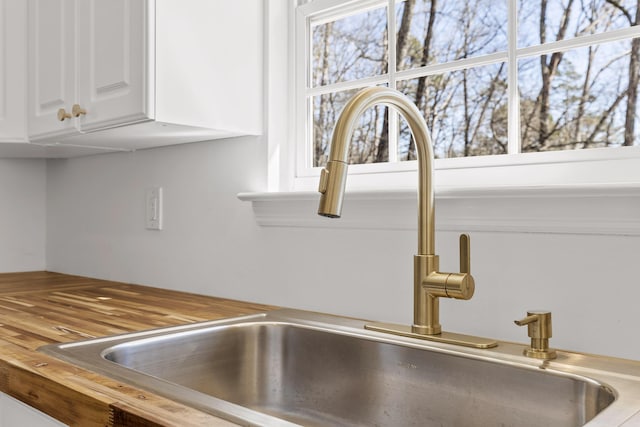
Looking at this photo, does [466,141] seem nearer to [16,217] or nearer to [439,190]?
[439,190]

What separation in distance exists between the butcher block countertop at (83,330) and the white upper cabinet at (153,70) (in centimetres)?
42

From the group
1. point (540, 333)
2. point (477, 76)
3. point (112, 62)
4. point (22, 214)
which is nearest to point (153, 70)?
point (112, 62)

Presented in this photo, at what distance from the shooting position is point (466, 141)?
140cm

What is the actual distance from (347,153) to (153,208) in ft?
3.43

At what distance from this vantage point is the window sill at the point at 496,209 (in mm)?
983

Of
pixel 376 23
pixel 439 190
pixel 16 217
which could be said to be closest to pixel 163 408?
pixel 439 190

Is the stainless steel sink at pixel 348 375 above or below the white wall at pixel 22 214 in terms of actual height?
below

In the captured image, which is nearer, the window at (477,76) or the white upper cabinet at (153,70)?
the window at (477,76)

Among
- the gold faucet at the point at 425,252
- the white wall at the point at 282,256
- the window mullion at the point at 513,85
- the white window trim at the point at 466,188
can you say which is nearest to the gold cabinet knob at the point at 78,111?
the white wall at the point at 282,256

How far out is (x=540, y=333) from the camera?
976mm

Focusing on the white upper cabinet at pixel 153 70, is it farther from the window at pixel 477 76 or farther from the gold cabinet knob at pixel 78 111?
the window at pixel 477 76

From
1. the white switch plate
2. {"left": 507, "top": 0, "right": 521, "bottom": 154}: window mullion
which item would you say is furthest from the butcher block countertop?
{"left": 507, "top": 0, "right": 521, "bottom": 154}: window mullion

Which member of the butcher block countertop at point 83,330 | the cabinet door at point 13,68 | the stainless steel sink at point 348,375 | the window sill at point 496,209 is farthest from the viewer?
the cabinet door at point 13,68

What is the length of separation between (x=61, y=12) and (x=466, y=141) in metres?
1.12
